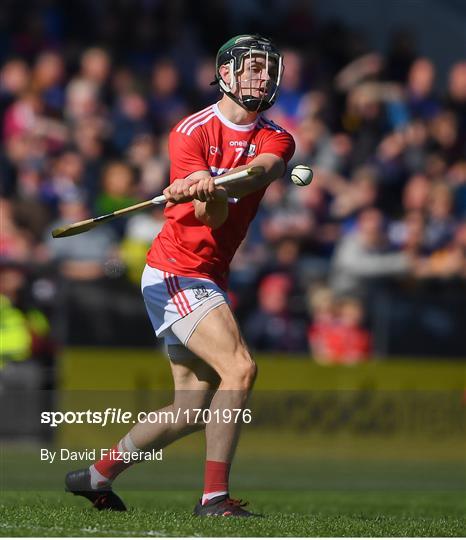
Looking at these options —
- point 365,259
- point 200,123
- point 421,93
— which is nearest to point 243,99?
point 200,123

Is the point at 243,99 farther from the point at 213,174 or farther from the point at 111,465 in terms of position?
the point at 111,465

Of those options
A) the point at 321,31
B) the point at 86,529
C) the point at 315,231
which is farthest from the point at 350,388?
the point at 86,529

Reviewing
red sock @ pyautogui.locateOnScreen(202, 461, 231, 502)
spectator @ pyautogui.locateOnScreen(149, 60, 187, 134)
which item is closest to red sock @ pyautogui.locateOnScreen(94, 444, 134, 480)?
red sock @ pyautogui.locateOnScreen(202, 461, 231, 502)

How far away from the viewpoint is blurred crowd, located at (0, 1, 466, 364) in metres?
14.6

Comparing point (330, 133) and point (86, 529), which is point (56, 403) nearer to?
point (330, 133)

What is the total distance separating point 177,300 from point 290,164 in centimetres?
864

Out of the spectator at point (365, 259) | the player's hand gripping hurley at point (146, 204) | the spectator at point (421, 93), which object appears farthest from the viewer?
the spectator at point (421, 93)

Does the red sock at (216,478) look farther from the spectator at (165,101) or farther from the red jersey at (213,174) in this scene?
the spectator at (165,101)

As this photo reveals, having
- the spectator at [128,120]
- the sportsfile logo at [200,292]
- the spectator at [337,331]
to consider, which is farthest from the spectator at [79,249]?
the sportsfile logo at [200,292]

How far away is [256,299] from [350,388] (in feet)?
4.63

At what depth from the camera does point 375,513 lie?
9.41 m

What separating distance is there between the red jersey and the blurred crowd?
636 cm

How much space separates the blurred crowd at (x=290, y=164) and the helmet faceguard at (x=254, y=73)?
660 cm

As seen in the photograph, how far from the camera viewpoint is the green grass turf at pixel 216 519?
6965 mm
